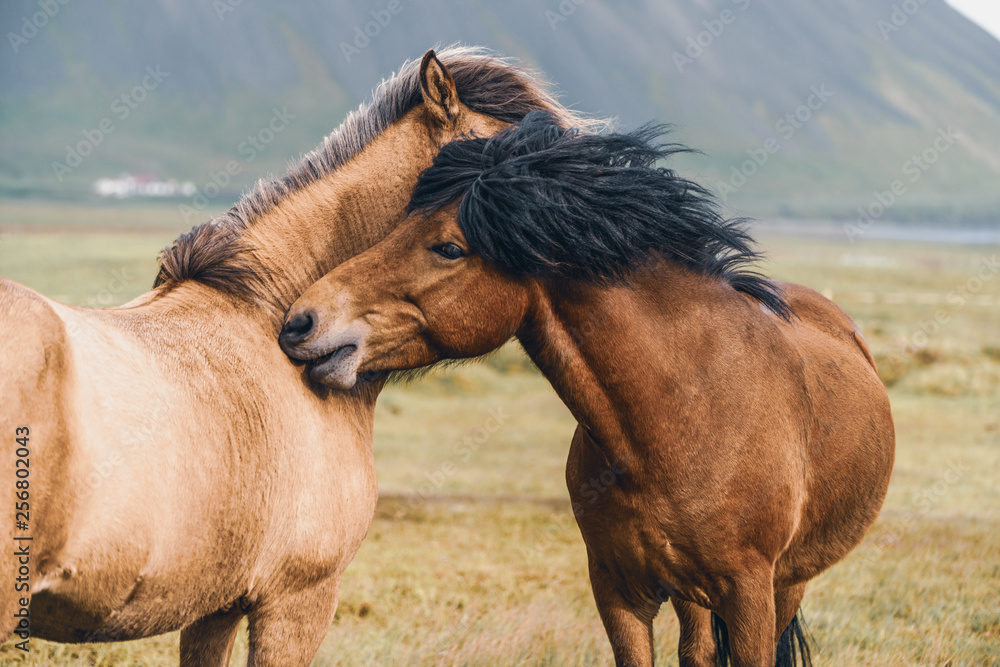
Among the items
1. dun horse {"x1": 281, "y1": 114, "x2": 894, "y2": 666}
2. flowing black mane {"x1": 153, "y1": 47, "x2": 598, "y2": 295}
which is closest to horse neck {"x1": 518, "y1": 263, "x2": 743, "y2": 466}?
dun horse {"x1": 281, "y1": 114, "x2": 894, "y2": 666}

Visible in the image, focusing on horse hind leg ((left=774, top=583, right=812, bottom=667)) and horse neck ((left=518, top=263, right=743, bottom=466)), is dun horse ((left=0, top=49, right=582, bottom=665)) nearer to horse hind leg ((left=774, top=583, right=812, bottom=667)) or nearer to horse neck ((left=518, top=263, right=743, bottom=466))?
horse neck ((left=518, top=263, right=743, bottom=466))

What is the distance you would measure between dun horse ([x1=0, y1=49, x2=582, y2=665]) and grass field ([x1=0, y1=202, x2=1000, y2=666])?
173 cm

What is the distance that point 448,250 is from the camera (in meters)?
2.89

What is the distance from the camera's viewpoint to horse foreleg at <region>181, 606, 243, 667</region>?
3045mm

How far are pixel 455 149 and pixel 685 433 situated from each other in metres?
1.40

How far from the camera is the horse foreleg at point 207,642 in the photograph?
3.04 metres

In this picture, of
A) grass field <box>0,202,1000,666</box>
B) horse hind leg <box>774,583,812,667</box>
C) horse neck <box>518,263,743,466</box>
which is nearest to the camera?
horse neck <box>518,263,743,466</box>

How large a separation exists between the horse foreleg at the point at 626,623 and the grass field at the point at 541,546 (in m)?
1.39

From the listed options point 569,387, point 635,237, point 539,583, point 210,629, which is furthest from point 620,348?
point 539,583

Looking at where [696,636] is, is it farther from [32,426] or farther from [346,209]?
[32,426]

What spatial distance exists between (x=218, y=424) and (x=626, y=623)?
1903 millimetres

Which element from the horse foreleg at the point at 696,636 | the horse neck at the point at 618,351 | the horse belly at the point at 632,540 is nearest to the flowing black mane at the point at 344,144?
the horse neck at the point at 618,351

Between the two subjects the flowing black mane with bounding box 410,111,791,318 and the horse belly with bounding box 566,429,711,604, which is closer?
the flowing black mane with bounding box 410,111,791,318

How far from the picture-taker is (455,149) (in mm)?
2986
